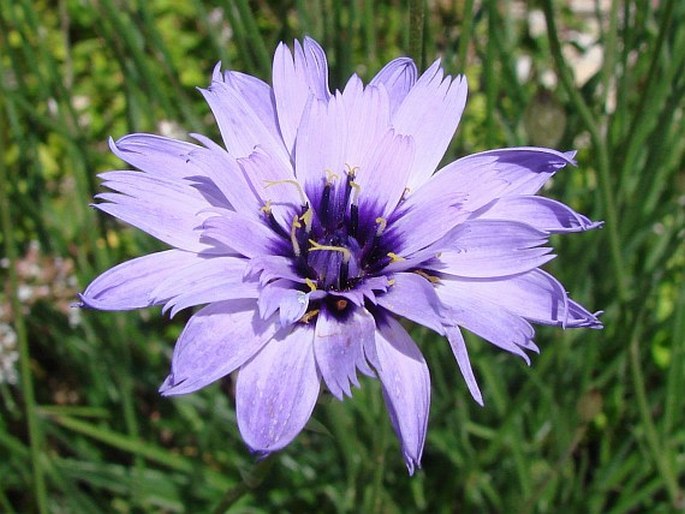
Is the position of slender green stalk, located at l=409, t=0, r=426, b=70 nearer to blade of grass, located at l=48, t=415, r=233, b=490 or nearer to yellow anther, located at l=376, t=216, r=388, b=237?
yellow anther, located at l=376, t=216, r=388, b=237

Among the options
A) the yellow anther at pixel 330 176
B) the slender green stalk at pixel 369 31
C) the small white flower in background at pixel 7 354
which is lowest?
the small white flower in background at pixel 7 354

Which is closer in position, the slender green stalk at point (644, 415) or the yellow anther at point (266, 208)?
the yellow anther at point (266, 208)

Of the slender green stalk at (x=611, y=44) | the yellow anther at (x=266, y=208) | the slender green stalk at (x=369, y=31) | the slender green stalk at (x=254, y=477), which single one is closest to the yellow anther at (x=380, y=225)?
the yellow anther at (x=266, y=208)

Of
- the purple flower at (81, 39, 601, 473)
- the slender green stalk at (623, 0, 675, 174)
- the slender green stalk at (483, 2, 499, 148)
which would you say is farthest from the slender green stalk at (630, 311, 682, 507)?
the purple flower at (81, 39, 601, 473)

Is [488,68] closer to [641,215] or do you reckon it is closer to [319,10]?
[319,10]

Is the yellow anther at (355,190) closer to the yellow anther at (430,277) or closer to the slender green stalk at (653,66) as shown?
the yellow anther at (430,277)

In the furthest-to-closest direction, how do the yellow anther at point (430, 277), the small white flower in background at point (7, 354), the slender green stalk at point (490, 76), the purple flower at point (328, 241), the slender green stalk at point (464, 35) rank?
the small white flower in background at point (7, 354) < the slender green stalk at point (490, 76) < the slender green stalk at point (464, 35) < the yellow anther at point (430, 277) < the purple flower at point (328, 241)
